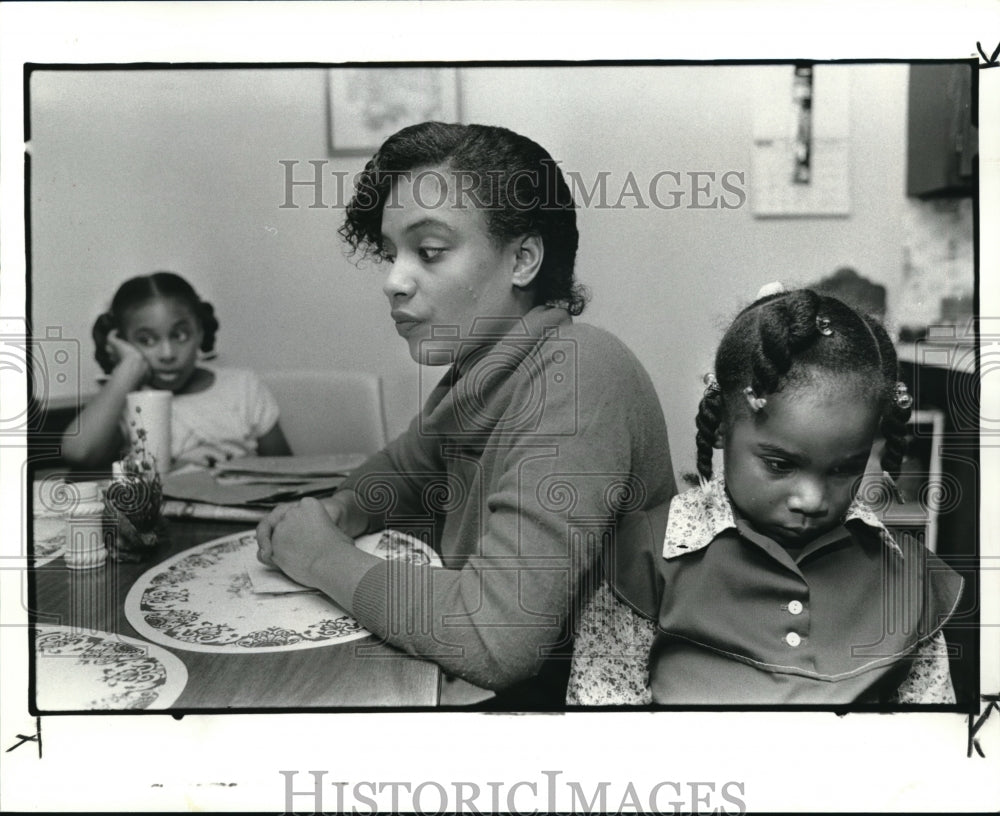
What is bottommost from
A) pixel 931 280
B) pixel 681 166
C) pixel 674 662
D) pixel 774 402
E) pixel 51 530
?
pixel 674 662

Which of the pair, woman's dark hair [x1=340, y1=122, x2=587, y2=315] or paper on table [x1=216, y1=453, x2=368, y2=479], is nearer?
woman's dark hair [x1=340, y1=122, x2=587, y2=315]

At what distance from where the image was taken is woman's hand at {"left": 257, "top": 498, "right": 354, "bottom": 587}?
2.91 ft

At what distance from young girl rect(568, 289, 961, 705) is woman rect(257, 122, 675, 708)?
0.19ft

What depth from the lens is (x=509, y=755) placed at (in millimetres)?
915

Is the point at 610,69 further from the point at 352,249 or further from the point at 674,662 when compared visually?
the point at 674,662

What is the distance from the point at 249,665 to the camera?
0.84m

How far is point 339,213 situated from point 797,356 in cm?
55

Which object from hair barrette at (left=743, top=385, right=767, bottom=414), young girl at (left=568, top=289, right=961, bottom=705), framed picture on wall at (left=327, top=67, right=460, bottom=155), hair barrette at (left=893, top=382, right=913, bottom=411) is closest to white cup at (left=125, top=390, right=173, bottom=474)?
framed picture on wall at (left=327, top=67, right=460, bottom=155)

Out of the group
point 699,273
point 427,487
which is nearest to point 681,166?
point 699,273

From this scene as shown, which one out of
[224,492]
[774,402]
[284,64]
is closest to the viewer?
[774,402]

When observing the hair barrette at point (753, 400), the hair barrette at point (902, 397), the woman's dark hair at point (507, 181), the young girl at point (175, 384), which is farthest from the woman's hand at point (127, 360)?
the hair barrette at point (902, 397)

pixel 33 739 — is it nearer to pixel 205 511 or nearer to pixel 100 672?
pixel 100 672

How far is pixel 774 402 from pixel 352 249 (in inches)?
20.1

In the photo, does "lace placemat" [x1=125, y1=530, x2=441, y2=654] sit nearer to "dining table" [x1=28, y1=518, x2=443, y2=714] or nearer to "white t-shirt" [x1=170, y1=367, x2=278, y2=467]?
"dining table" [x1=28, y1=518, x2=443, y2=714]
